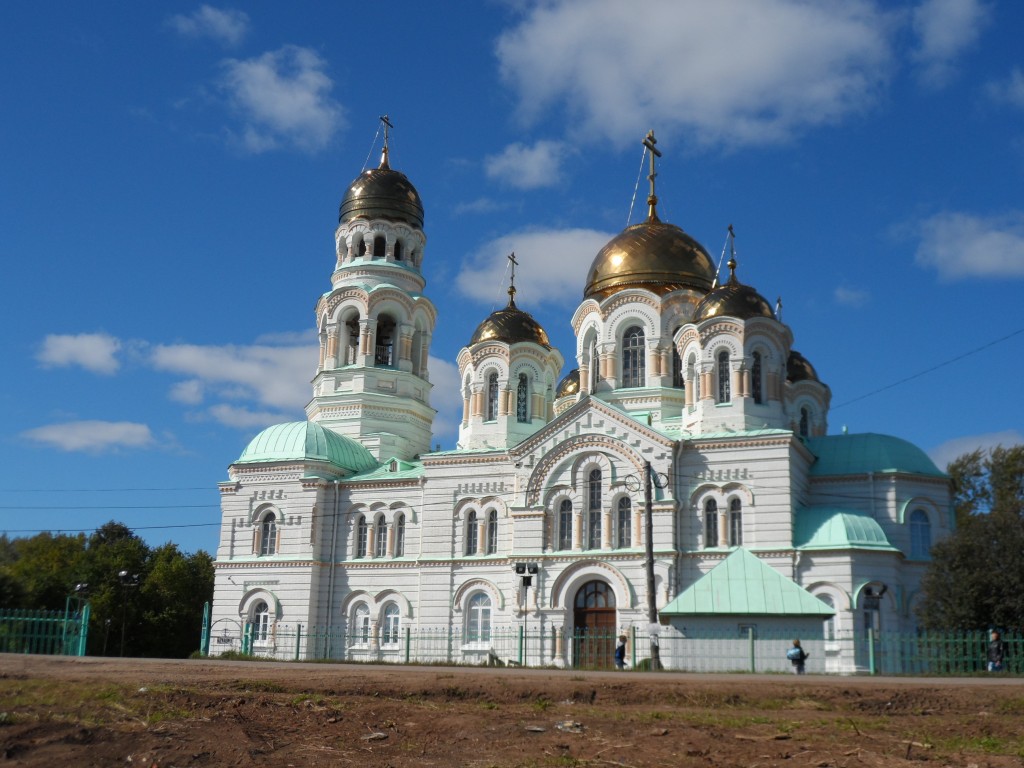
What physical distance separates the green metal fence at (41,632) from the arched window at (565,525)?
12.4 m

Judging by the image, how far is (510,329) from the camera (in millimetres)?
35594

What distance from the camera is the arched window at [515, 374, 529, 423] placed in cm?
3497

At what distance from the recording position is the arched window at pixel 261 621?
33438mm

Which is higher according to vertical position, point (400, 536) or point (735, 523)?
point (735, 523)

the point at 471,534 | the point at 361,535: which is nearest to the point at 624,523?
the point at 471,534

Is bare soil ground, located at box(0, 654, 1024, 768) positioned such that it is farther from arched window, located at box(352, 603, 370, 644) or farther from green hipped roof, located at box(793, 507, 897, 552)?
arched window, located at box(352, 603, 370, 644)

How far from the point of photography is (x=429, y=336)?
3919 centimetres

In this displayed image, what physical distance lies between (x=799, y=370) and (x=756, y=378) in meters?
5.41

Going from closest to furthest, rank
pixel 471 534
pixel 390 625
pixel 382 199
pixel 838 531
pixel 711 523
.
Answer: pixel 838 531, pixel 711 523, pixel 471 534, pixel 390 625, pixel 382 199

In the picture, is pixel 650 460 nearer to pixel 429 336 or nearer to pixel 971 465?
pixel 429 336

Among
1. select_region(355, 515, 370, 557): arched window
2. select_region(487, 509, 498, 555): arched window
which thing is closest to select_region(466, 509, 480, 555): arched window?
select_region(487, 509, 498, 555): arched window

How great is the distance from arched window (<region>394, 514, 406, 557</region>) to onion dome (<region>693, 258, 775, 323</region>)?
1078 centimetres

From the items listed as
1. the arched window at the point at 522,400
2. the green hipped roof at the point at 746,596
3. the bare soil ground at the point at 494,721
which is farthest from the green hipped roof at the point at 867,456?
the bare soil ground at the point at 494,721

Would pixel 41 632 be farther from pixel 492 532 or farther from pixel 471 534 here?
pixel 492 532
